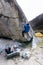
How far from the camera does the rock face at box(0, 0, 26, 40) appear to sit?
501 centimetres

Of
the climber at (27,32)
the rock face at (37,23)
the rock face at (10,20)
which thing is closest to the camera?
the rock face at (10,20)

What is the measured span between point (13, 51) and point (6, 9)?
136 cm

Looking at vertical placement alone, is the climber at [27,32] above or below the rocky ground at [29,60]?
above

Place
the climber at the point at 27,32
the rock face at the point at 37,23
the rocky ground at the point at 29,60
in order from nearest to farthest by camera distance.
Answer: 1. the rocky ground at the point at 29,60
2. the climber at the point at 27,32
3. the rock face at the point at 37,23

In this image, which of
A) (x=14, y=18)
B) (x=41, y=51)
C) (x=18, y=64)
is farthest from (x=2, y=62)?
(x=14, y=18)

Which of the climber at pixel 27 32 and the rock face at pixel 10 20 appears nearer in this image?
the rock face at pixel 10 20

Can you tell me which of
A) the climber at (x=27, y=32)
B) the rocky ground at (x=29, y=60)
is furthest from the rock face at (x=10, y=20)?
the rocky ground at (x=29, y=60)

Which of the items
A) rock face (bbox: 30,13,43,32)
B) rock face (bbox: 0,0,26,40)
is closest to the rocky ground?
rock face (bbox: 0,0,26,40)

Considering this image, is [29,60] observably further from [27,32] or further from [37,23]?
[37,23]

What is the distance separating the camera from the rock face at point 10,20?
16.4 feet

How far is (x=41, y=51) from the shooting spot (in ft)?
15.4

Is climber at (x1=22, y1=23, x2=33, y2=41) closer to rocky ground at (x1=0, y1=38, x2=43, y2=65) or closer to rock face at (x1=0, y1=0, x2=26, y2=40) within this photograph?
rock face at (x1=0, y1=0, x2=26, y2=40)

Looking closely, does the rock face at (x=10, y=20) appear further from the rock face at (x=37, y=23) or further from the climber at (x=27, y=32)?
the rock face at (x=37, y=23)

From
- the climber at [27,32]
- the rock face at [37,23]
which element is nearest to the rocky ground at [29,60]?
the climber at [27,32]
